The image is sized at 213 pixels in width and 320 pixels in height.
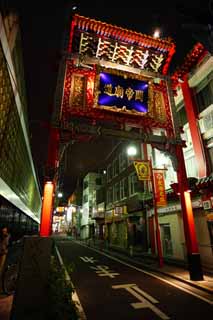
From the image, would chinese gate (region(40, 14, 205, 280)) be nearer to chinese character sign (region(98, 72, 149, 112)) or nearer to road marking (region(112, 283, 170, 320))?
chinese character sign (region(98, 72, 149, 112))

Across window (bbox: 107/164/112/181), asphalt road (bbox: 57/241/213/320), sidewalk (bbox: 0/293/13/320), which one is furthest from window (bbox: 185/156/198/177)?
window (bbox: 107/164/112/181)

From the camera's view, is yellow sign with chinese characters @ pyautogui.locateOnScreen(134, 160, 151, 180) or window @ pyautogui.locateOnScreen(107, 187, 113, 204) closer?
yellow sign with chinese characters @ pyautogui.locateOnScreen(134, 160, 151, 180)

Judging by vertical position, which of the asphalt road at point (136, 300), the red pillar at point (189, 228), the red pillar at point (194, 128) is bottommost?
the asphalt road at point (136, 300)

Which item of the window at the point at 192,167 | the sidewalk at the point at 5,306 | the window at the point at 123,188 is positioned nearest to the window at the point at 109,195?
the window at the point at 123,188

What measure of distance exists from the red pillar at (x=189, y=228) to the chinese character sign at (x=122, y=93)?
3.52 metres

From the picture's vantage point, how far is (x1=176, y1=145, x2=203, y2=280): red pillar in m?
8.92

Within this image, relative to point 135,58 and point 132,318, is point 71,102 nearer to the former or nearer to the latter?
point 135,58

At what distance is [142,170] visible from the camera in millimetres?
13977

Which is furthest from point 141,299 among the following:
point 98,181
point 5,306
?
point 98,181

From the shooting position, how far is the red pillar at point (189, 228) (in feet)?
29.3

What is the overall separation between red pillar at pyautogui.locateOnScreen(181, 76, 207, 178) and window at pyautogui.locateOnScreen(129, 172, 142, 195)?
31.5ft

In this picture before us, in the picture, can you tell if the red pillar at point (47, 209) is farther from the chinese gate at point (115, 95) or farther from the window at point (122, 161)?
the window at point (122, 161)

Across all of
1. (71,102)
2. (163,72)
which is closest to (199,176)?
(163,72)

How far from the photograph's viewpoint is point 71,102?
32.9ft
